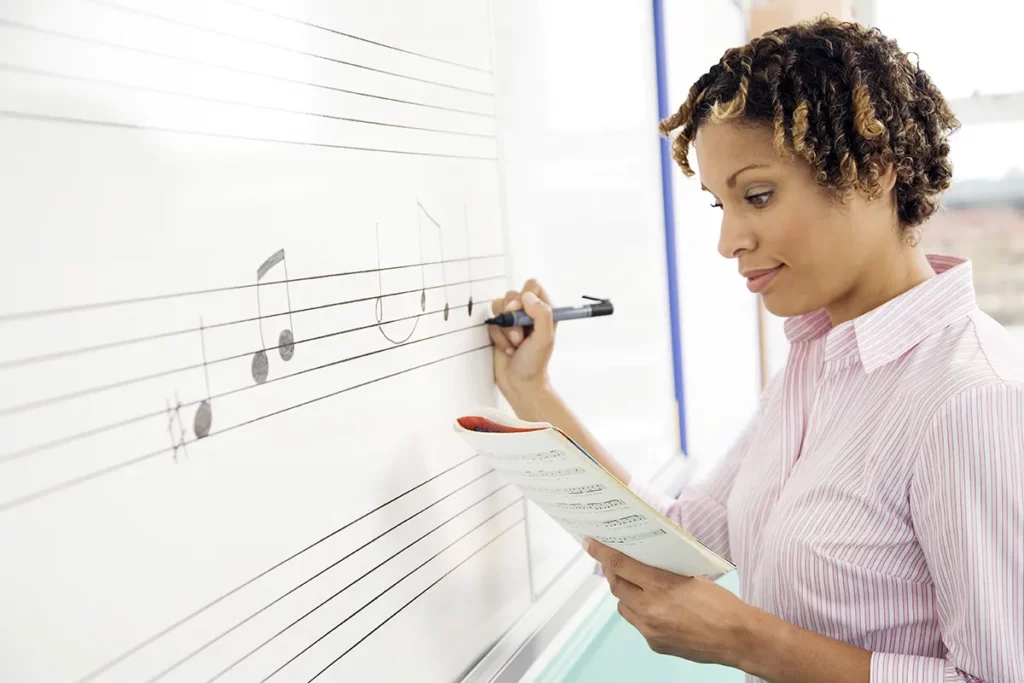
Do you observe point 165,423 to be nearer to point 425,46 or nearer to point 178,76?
point 178,76

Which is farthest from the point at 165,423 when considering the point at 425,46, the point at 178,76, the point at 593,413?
the point at 593,413

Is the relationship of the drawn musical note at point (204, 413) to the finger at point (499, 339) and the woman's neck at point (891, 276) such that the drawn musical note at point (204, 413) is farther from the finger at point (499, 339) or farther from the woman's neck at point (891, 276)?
the woman's neck at point (891, 276)

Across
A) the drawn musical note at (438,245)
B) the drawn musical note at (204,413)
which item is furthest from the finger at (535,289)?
the drawn musical note at (204,413)

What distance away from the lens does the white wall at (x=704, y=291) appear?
1.63 m

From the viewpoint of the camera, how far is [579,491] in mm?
687

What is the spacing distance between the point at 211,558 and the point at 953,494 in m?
0.57

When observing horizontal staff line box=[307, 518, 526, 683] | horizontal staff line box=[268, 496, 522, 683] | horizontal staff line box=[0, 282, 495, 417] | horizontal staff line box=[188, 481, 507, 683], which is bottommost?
horizontal staff line box=[307, 518, 526, 683]

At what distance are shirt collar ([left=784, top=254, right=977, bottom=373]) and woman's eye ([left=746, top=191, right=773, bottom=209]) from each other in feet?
0.49

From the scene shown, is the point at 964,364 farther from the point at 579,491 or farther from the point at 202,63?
the point at 202,63

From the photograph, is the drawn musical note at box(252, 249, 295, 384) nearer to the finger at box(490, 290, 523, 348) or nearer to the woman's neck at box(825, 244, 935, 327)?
the finger at box(490, 290, 523, 348)

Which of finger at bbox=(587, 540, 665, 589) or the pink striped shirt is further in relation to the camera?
finger at bbox=(587, 540, 665, 589)

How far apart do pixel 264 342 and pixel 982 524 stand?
57cm

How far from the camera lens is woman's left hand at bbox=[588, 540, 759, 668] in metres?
0.80

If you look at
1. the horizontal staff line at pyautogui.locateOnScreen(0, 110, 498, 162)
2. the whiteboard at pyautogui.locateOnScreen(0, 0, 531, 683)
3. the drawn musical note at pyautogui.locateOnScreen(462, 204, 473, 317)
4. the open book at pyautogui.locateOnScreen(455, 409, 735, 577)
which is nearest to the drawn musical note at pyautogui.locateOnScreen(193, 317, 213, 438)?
the whiteboard at pyautogui.locateOnScreen(0, 0, 531, 683)
